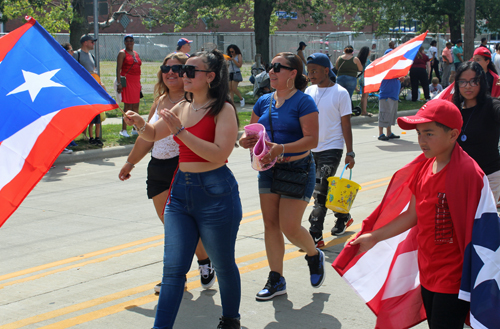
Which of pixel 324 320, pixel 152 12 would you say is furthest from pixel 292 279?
pixel 152 12

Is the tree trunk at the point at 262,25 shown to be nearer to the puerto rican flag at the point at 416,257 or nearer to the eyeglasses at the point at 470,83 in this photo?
the eyeglasses at the point at 470,83

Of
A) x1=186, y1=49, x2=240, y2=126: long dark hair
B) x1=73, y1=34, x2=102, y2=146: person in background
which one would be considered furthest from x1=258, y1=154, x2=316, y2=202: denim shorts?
x1=73, y1=34, x2=102, y2=146: person in background

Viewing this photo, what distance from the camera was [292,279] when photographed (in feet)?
16.5

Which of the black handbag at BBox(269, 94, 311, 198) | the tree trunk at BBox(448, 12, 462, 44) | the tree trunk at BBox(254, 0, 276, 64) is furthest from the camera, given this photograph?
the tree trunk at BBox(448, 12, 462, 44)

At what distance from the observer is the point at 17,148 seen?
361 centimetres

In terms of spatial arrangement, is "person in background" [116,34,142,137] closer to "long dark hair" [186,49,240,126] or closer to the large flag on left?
the large flag on left

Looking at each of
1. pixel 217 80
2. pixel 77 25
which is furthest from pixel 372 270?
pixel 77 25

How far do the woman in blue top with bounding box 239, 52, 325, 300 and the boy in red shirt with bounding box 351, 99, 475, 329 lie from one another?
55.5 inches

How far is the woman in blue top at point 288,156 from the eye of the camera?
178 inches

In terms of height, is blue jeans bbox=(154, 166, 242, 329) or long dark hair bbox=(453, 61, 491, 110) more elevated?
long dark hair bbox=(453, 61, 491, 110)

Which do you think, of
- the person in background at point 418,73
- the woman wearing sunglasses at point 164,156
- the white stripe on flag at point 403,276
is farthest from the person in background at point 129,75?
the person in background at point 418,73

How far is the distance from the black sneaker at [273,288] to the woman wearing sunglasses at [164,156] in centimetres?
46

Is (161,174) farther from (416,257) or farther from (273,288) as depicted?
(416,257)

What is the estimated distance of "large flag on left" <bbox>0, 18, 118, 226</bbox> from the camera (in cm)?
360
